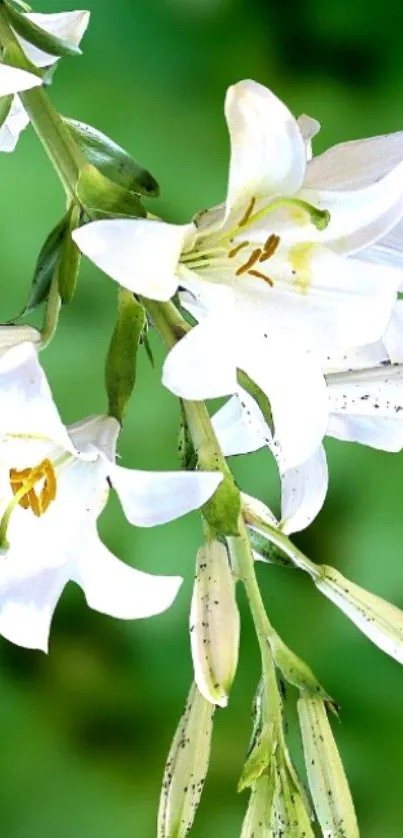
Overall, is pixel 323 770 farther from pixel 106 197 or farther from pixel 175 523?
pixel 175 523

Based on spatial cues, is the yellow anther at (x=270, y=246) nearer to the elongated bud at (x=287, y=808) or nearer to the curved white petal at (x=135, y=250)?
the curved white petal at (x=135, y=250)

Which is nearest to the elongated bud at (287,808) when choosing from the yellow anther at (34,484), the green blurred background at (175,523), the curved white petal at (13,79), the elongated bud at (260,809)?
the elongated bud at (260,809)

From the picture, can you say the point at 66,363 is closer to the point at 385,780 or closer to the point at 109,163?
the point at 385,780

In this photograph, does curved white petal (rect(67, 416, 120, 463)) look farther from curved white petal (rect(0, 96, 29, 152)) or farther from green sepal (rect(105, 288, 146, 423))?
curved white petal (rect(0, 96, 29, 152))

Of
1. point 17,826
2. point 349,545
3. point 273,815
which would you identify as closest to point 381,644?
point 273,815

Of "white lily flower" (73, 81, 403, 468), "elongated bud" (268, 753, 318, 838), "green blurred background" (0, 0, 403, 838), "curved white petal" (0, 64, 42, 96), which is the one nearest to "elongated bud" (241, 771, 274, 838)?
"elongated bud" (268, 753, 318, 838)

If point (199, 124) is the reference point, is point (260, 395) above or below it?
below
